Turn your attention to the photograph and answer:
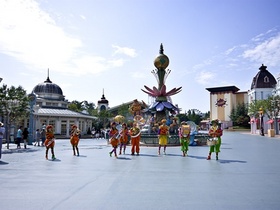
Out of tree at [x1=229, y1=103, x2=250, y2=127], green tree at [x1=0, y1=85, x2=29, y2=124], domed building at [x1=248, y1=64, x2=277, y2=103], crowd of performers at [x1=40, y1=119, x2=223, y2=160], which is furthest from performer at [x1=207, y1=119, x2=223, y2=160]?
tree at [x1=229, y1=103, x2=250, y2=127]

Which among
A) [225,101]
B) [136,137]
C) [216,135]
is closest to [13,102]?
[136,137]

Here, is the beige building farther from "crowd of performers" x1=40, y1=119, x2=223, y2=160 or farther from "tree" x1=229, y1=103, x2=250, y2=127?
"crowd of performers" x1=40, y1=119, x2=223, y2=160

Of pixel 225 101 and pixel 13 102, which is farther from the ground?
pixel 225 101

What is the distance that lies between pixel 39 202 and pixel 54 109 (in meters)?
35.7

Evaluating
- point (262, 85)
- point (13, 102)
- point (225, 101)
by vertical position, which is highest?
point (262, 85)

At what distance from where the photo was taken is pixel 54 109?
38906 millimetres

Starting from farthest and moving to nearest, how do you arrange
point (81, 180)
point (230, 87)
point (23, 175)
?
1. point (230, 87)
2. point (23, 175)
3. point (81, 180)

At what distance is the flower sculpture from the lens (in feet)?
87.6

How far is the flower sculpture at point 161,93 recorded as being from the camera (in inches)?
1051

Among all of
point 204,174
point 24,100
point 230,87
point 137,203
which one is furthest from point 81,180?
point 230,87

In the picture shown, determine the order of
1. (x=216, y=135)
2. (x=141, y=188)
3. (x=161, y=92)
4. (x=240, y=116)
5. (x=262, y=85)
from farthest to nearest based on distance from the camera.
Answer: (x=240, y=116) → (x=262, y=85) → (x=161, y=92) → (x=216, y=135) → (x=141, y=188)

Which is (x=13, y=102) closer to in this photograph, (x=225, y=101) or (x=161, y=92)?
(x=161, y=92)

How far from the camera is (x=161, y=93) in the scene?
27.2 metres

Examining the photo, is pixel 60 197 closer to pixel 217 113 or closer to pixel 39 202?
pixel 39 202
